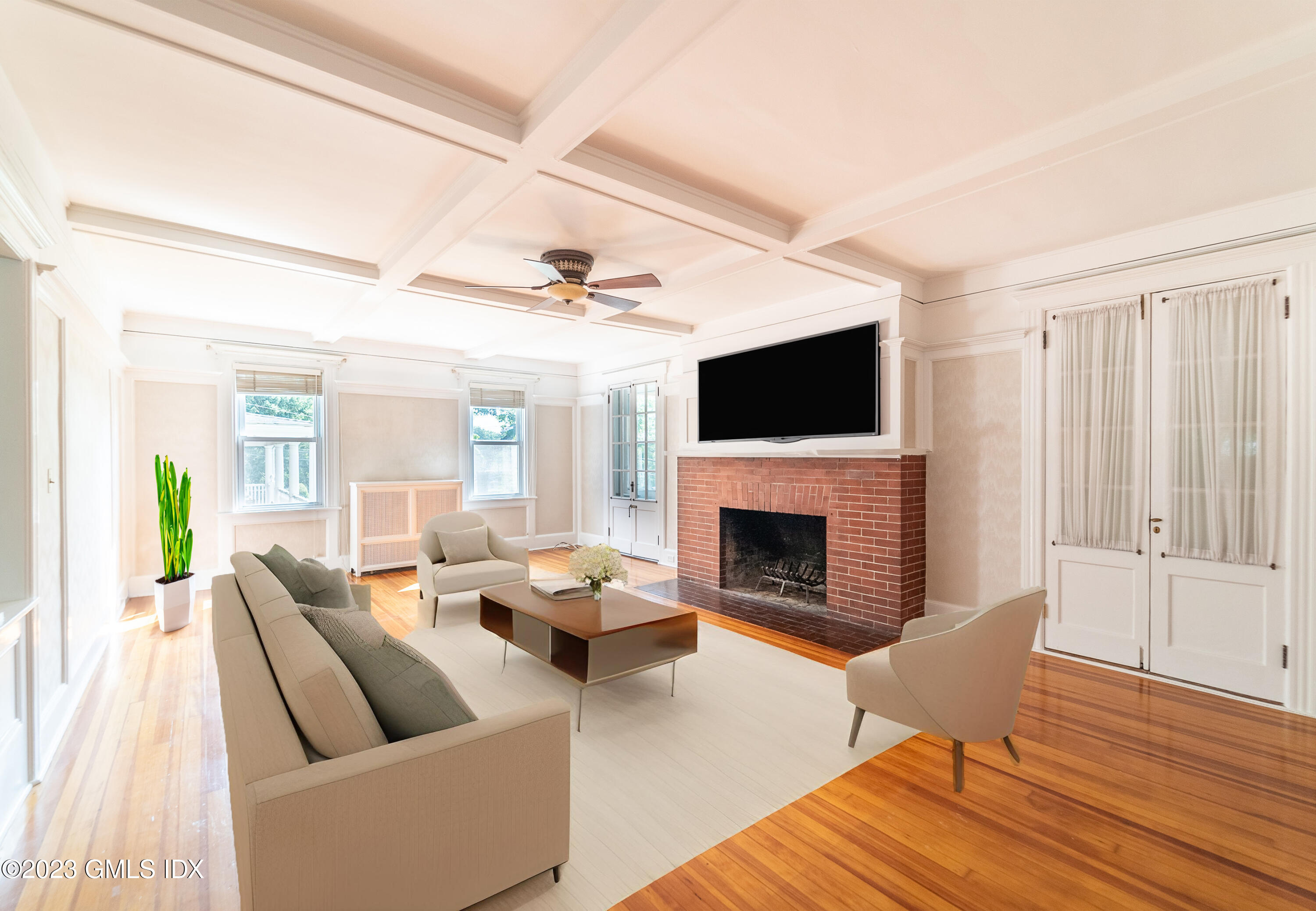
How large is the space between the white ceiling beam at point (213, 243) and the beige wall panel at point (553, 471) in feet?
13.6

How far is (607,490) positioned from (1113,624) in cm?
563

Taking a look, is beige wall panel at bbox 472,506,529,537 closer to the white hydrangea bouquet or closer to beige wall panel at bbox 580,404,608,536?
beige wall panel at bbox 580,404,608,536

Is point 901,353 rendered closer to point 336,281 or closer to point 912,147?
point 912,147

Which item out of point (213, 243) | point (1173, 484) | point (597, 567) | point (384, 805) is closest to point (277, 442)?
point (213, 243)

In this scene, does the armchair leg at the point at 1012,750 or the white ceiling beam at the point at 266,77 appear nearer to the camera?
the white ceiling beam at the point at 266,77

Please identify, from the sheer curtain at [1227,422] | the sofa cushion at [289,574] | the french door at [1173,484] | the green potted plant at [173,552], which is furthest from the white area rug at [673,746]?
the sheer curtain at [1227,422]

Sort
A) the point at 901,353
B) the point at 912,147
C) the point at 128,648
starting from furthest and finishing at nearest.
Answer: the point at 901,353 < the point at 128,648 < the point at 912,147

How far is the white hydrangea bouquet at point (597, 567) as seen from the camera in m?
3.39

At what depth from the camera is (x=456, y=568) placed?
4.67 meters

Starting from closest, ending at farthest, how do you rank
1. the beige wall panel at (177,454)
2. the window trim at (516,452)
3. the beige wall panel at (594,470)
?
the beige wall panel at (177,454) < the window trim at (516,452) < the beige wall panel at (594,470)

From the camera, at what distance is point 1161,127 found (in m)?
2.31

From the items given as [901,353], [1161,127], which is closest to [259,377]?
[901,353]

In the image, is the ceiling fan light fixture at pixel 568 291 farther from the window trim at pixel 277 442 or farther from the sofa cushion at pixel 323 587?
the window trim at pixel 277 442

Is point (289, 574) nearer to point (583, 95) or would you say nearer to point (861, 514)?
point (583, 95)
